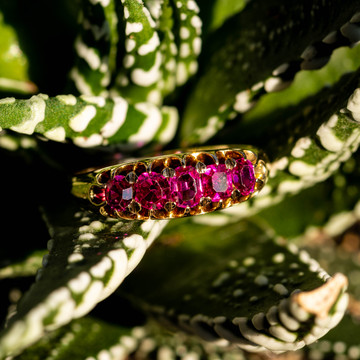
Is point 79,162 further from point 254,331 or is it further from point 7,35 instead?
point 254,331

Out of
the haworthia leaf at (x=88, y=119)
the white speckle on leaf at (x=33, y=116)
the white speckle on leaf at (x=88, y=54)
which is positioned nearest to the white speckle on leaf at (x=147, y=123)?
the haworthia leaf at (x=88, y=119)

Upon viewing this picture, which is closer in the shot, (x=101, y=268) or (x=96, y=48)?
(x=101, y=268)

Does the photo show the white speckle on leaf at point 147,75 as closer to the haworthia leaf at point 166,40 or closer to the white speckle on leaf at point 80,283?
the haworthia leaf at point 166,40

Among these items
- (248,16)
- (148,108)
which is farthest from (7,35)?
(248,16)

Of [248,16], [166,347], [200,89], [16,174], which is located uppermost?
[248,16]

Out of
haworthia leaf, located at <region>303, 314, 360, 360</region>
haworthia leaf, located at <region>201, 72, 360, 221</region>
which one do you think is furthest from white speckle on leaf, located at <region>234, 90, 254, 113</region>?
haworthia leaf, located at <region>303, 314, 360, 360</region>

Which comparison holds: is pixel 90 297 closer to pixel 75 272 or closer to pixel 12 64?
pixel 75 272

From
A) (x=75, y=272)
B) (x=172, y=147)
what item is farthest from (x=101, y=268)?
(x=172, y=147)
